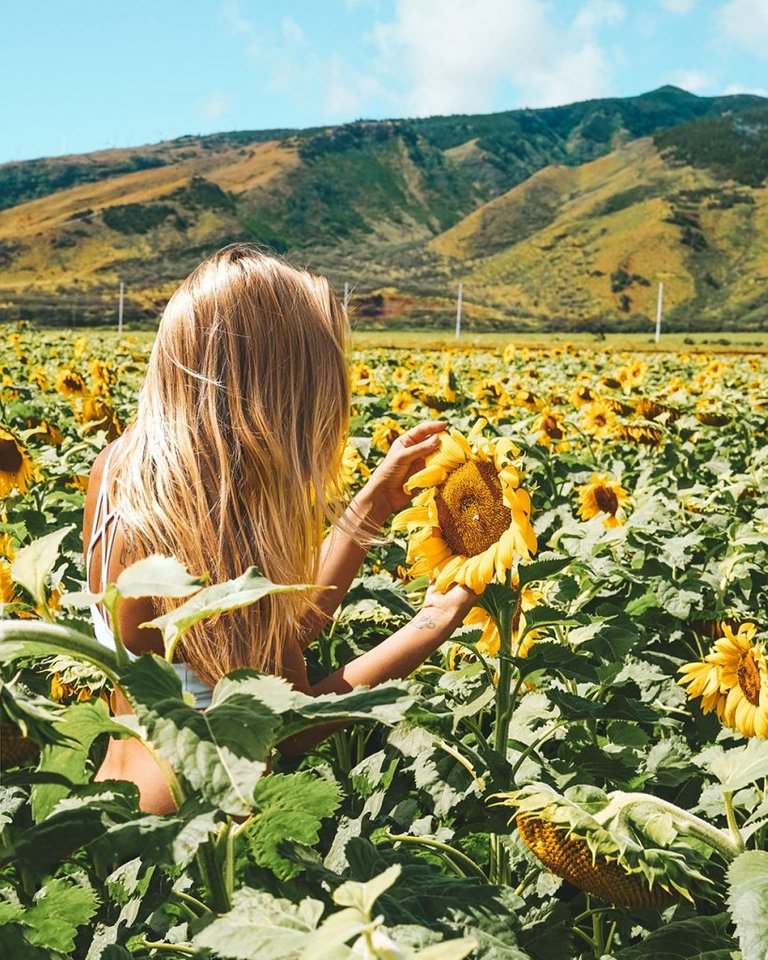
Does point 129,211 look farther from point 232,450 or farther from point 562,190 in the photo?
point 232,450

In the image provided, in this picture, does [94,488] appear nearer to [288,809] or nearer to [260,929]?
[288,809]

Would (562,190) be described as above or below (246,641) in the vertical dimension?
above

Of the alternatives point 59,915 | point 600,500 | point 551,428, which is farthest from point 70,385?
point 59,915

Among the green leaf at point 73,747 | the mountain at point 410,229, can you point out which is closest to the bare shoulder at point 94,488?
the green leaf at point 73,747

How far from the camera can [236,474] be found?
2021 mm

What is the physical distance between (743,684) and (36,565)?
174 centimetres

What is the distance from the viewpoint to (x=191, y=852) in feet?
3.12

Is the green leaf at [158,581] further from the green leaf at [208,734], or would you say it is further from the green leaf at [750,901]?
the green leaf at [750,901]

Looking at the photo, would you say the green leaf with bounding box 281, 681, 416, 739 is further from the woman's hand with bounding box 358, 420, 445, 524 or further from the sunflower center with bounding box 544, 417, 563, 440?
the sunflower center with bounding box 544, 417, 563, 440

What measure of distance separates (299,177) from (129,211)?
4744cm

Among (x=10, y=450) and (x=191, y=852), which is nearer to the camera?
(x=191, y=852)

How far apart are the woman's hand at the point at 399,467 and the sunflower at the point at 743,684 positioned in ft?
2.62

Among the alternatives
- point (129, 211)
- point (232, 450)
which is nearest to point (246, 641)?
point (232, 450)

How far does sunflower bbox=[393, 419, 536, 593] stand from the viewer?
2.10 metres
